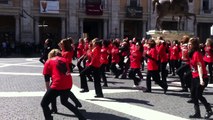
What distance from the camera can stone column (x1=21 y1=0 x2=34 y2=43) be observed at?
148 feet

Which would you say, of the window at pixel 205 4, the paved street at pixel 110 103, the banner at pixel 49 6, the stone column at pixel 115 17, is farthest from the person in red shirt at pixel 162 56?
the window at pixel 205 4

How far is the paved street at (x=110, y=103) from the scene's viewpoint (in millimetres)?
8992

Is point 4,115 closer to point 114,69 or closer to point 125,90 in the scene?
point 125,90

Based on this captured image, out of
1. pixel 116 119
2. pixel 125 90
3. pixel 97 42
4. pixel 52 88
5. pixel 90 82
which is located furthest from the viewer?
pixel 90 82

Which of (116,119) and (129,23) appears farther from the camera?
(129,23)

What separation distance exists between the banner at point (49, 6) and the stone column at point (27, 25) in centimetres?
134

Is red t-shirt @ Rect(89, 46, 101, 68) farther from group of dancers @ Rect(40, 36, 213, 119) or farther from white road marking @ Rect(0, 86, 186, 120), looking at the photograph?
white road marking @ Rect(0, 86, 186, 120)

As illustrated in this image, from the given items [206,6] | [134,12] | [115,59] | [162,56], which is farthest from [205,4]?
[162,56]

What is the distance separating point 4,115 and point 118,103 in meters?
3.13

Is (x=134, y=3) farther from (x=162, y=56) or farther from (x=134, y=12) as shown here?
(x=162, y=56)

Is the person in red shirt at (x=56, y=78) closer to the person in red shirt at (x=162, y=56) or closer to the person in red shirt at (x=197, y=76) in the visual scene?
the person in red shirt at (x=197, y=76)

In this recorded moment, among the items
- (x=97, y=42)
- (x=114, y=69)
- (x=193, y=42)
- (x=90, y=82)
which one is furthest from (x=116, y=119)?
(x=114, y=69)

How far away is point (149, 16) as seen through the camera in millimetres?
51312

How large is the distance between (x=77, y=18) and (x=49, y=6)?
3627 mm
